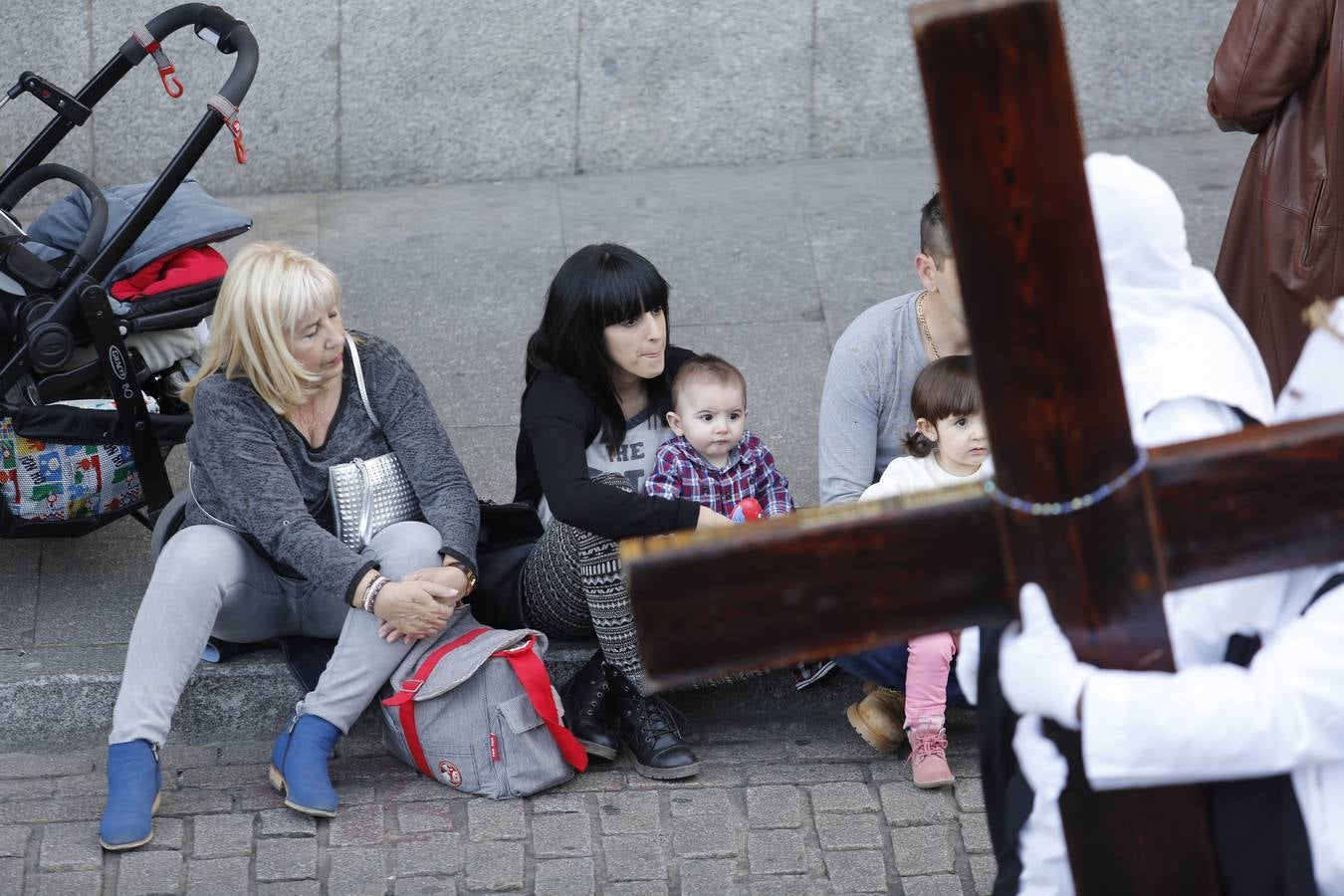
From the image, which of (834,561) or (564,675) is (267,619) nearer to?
(564,675)

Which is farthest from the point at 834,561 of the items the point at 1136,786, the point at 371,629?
the point at 371,629

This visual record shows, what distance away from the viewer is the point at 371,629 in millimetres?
3699

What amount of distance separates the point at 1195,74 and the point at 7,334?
4959 millimetres

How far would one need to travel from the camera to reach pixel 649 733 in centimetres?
383

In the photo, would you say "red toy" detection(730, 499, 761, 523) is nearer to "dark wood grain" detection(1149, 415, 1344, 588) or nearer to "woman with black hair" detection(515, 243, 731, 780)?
"woman with black hair" detection(515, 243, 731, 780)

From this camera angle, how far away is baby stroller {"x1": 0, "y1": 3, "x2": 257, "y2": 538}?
387cm

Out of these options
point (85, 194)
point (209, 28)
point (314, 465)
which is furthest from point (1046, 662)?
point (209, 28)

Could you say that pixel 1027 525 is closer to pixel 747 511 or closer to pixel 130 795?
pixel 747 511

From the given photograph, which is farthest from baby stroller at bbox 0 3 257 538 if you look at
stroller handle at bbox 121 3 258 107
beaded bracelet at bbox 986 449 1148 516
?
beaded bracelet at bbox 986 449 1148 516

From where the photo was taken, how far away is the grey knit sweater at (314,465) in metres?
3.68

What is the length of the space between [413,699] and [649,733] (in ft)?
Answer: 1.84

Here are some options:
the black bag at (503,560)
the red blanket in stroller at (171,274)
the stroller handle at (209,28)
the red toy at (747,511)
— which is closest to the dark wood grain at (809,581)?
the red toy at (747,511)

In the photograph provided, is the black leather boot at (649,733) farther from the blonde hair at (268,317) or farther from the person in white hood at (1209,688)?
the person in white hood at (1209,688)

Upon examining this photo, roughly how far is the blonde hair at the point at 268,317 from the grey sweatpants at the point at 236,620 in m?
0.36
